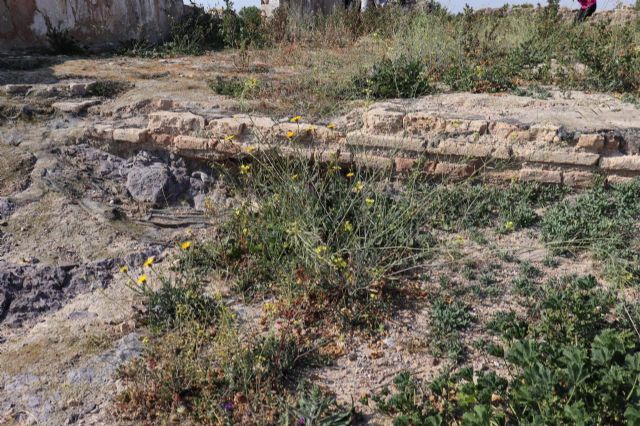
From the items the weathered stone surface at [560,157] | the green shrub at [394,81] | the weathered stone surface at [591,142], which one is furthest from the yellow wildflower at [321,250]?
the green shrub at [394,81]

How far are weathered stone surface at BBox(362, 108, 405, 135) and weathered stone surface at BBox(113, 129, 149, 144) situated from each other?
77.1 inches

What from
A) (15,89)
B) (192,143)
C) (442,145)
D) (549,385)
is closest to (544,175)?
(442,145)

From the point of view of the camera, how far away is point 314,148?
16.3ft

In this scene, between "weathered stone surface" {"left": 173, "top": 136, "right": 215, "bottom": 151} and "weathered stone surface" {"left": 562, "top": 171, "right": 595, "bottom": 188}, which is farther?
"weathered stone surface" {"left": 173, "top": 136, "right": 215, "bottom": 151}

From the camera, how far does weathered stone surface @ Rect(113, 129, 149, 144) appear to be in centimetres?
533

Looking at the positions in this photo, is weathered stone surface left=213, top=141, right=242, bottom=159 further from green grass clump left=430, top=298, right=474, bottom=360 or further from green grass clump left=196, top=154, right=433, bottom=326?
green grass clump left=430, top=298, right=474, bottom=360

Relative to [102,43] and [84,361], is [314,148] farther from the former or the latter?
[102,43]

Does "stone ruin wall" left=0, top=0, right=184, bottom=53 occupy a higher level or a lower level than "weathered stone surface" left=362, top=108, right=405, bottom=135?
higher

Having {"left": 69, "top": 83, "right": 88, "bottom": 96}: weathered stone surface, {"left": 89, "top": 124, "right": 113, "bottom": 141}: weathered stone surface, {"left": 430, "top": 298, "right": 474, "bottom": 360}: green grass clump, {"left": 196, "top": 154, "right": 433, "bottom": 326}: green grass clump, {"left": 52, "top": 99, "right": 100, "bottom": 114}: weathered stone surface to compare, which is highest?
{"left": 69, "top": 83, "right": 88, "bottom": 96}: weathered stone surface

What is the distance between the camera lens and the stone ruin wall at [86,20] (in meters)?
8.46

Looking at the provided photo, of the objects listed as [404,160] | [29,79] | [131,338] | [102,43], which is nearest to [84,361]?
[131,338]

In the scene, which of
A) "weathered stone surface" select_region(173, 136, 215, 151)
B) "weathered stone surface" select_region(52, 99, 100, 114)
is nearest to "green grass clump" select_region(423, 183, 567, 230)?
"weathered stone surface" select_region(173, 136, 215, 151)

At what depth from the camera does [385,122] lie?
198 inches

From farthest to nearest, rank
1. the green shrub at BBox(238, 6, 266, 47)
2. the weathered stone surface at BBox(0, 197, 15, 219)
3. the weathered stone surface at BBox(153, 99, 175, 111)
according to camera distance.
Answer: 1. the green shrub at BBox(238, 6, 266, 47)
2. the weathered stone surface at BBox(153, 99, 175, 111)
3. the weathered stone surface at BBox(0, 197, 15, 219)
